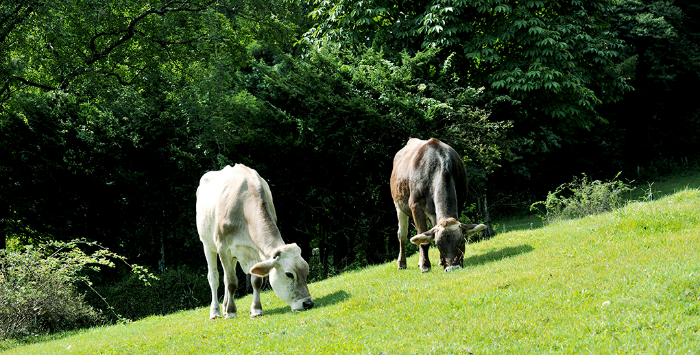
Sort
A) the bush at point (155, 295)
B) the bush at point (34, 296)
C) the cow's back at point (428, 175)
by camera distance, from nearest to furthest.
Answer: the cow's back at point (428, 175) → the bush at point (34, 296) → the bush at point (155, 295)

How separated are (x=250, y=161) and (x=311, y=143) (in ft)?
6.72

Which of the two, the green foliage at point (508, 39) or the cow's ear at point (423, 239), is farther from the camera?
the green foliage at point (508, 39)

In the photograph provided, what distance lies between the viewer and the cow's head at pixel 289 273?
30.4 ft

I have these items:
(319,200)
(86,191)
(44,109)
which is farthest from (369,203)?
(44,109)

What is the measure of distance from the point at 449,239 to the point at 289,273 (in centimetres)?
310

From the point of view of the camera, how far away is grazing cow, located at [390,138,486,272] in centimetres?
1084

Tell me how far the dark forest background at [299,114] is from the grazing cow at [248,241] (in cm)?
737

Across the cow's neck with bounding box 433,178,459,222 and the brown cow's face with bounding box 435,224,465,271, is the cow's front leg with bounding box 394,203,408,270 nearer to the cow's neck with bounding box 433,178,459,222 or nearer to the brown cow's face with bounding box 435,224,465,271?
the cow's neck with bounding box 433,178,459,222

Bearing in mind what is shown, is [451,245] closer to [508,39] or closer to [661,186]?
[508,39]

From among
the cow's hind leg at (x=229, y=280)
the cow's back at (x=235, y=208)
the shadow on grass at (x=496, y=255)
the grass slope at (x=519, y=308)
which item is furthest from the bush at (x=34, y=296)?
the shadow on grass at (x=496, y=255)

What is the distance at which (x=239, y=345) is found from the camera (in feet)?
25.1

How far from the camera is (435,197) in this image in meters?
11.6

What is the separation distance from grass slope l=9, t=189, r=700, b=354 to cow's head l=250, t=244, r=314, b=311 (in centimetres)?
29

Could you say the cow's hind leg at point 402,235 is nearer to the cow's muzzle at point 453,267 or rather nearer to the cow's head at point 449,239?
the cow's head at point 449,239
